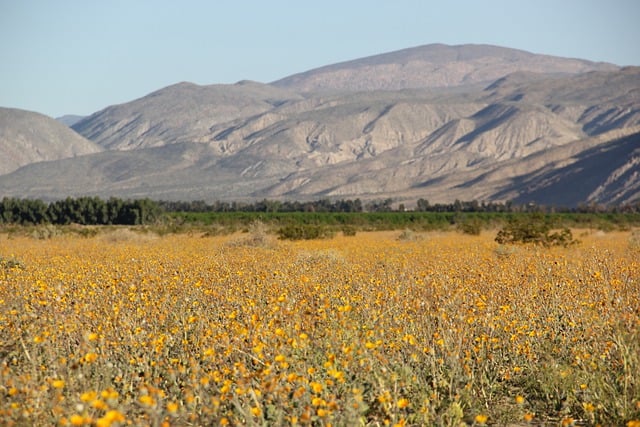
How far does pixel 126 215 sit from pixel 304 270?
47270 mm

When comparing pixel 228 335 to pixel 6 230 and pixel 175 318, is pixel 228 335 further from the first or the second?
pixel 6 230

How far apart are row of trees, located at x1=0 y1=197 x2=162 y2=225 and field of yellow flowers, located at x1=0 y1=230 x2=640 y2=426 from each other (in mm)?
47349

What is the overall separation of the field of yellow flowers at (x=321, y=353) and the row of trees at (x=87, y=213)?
155 ft

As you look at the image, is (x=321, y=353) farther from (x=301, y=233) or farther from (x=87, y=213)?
(x=87, y=213)

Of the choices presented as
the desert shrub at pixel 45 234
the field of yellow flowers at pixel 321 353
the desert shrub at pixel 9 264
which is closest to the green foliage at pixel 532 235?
the field of yellow flowers at pixel 321 353

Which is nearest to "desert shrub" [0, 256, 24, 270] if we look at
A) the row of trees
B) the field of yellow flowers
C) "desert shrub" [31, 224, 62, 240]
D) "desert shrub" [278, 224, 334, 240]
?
the field of yellow flowers

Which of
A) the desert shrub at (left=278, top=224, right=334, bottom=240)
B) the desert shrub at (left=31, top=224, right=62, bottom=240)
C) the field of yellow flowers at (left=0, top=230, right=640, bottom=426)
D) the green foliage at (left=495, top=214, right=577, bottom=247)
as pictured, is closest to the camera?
the field of yellow flowers at (left=0, top=230, right=640, bottom=426)

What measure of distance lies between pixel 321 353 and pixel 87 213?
53.8 m

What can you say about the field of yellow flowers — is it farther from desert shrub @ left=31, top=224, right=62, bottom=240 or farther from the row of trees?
the row of trees

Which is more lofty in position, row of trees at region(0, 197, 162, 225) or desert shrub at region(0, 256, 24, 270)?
desert shrub at region(0, 256, 24, 270)

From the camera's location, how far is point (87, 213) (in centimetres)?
5756

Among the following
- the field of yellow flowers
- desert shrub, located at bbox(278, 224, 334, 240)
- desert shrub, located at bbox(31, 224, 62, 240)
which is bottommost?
desert shrub, located at bbox(278, 224, 334, 240)

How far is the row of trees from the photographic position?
56847 mm

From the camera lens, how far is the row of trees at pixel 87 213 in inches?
2238
